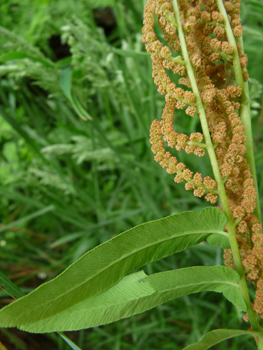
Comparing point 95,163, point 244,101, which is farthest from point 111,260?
point 95,163

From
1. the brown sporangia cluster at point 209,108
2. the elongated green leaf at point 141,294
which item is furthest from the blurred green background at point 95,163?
the elongated green leaf at point 141,294

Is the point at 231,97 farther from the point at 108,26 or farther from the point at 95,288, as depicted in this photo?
the point at 108,26

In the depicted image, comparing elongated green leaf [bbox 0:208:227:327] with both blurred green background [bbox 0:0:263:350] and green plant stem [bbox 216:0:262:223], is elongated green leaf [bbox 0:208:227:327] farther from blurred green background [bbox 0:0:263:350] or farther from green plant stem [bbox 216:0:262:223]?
blurred green background [bbox 0:0:263:350]

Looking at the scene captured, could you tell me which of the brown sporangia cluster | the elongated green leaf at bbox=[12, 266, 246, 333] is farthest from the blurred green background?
the elongated green leaf at bbox=[12, 266, 246, 333]

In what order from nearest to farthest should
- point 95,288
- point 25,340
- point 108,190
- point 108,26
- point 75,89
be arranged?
1. point 95,288
2. point 75,89
3. point 25,340
4. point 108,190
5. point 108,26

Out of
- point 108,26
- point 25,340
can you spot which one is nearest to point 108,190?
point 25,340
